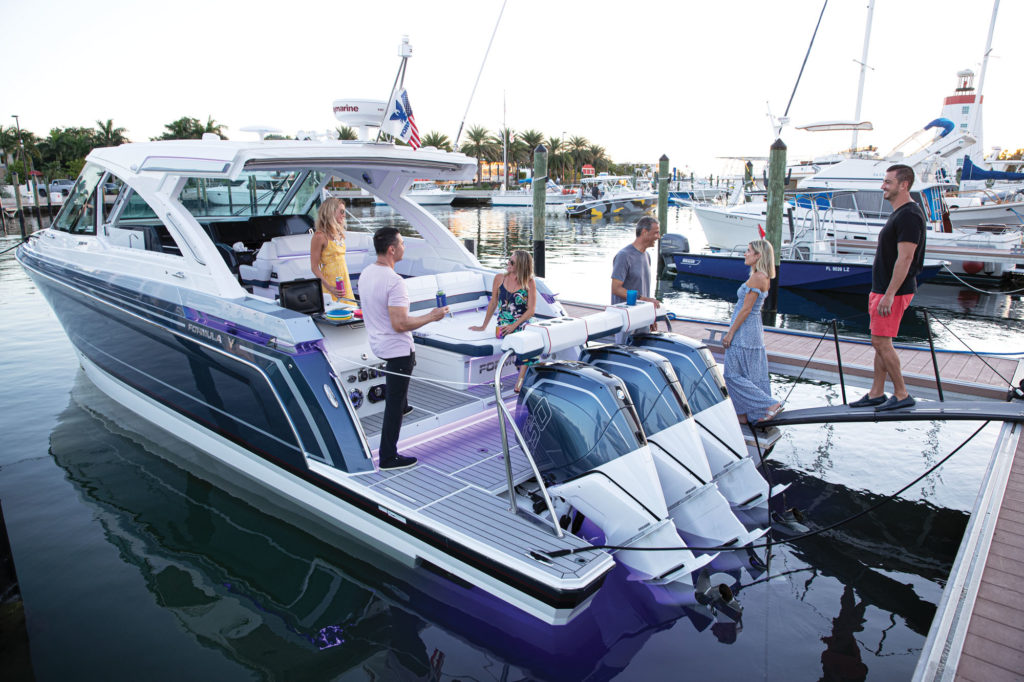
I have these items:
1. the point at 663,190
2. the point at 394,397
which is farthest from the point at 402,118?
the point at 663,190

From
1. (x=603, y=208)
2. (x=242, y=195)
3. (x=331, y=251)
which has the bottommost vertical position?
(x=331, y=251)

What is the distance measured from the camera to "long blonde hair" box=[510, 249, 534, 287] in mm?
4629

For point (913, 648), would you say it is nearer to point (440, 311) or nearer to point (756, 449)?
point (756, 449)

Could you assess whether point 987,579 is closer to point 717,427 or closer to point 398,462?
point 717,427

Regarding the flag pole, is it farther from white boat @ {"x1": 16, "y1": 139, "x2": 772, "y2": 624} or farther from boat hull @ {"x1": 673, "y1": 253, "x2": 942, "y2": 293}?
boat hull @ {"x1": 673, "y1": 253, "x2": 942, "y2": 293}

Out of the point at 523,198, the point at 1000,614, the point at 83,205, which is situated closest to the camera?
the point at 1000,614

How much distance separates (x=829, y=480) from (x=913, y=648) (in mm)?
2052

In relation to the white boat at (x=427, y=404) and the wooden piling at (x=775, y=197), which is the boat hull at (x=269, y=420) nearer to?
the white boat at (x=427, y=404)

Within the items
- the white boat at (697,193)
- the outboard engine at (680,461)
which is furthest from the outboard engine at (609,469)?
the white boat at (697,193)

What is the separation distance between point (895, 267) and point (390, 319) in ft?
10.9

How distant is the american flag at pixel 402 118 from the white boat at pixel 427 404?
0.21 metres

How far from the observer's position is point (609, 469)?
3.22m

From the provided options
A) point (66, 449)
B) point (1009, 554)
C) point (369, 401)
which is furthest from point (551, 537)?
point (66, 449)

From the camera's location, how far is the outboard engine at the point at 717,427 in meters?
4.03
